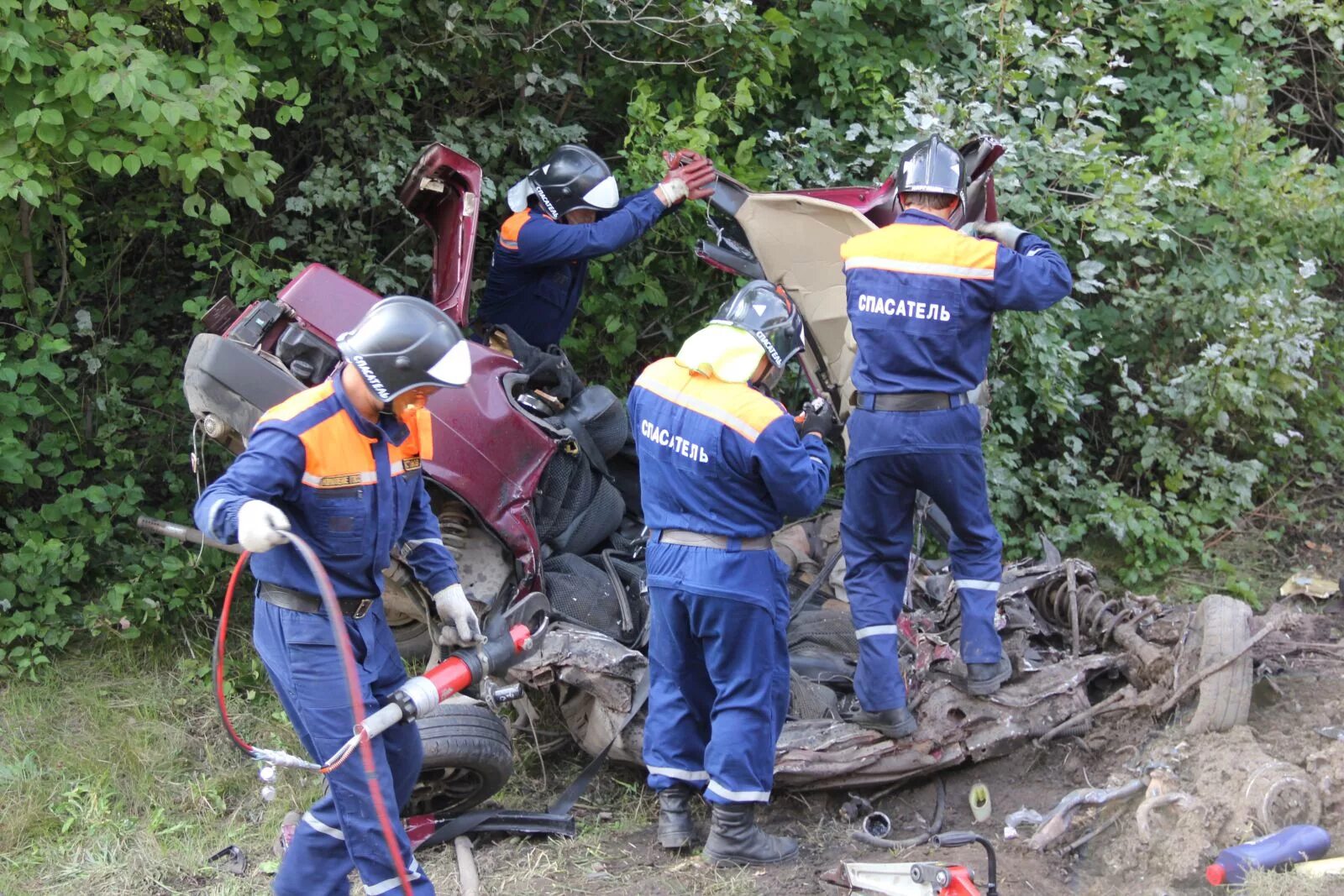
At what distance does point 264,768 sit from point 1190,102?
20.9 ft

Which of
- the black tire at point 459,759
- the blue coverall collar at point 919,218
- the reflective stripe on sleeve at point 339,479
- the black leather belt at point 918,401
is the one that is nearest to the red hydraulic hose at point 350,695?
the reflective stripe on sleeve at point 339,479

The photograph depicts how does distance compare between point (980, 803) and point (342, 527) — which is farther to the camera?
point (980, 803)

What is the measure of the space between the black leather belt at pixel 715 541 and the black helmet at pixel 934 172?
1.45 meters

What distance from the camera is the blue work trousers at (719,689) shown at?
422 cm

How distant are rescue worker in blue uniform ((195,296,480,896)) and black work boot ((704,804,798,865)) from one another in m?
1.10

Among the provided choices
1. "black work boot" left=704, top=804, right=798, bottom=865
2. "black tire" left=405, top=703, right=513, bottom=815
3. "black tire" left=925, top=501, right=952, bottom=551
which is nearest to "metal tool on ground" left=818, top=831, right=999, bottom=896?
"black work boot" left=704, top=804, right=798, bottom=865

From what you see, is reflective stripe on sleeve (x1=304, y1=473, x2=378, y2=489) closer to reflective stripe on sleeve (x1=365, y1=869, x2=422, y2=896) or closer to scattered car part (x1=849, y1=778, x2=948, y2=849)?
reflective stripe on sleeve (x1=365, y1=869, x2=422, y2=896)

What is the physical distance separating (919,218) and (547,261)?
6.14ft

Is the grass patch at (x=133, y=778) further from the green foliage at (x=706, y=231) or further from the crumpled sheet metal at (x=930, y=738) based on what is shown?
the crumpled sheet metal at (x=930, y=738)

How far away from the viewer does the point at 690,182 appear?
5746 mm

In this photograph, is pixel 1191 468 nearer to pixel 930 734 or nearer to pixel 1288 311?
pixel 1288 311

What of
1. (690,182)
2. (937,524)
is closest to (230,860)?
(937,524)

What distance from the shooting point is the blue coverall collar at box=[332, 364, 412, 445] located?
349 centimetres

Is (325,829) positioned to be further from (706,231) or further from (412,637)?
(706,231)
